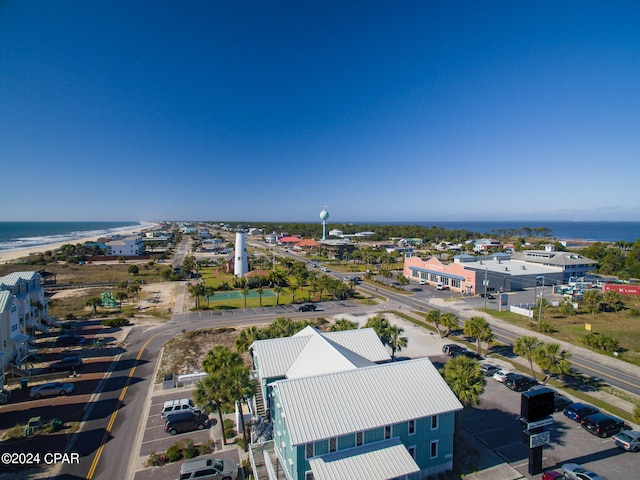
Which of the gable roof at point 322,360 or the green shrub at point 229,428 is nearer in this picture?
the gable roof at point 322,360

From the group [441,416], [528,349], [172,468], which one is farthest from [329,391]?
[528,349]

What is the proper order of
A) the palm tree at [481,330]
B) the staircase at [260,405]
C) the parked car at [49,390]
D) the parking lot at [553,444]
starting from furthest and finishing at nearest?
the palm tree at [481,330], the parked car at [49,390], the staircase at [260,405], the parking lot at [553,444]

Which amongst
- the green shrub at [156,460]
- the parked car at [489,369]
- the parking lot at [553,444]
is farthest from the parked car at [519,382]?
the green shrub at [156,460]

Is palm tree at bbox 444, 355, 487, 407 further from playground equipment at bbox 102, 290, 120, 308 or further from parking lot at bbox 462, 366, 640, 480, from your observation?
playground equipment at bbox 102, 290, 120, 308

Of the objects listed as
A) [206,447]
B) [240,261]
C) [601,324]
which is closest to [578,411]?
[206,447]

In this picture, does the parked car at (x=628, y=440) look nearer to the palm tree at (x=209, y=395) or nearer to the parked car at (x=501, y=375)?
the parked car at (x=501, y=375)

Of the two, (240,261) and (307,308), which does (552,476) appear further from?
(240,261)

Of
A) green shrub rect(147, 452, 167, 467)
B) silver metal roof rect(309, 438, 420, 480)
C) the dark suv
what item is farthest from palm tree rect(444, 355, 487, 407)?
green shrub rect(147, 452, 167, 467)

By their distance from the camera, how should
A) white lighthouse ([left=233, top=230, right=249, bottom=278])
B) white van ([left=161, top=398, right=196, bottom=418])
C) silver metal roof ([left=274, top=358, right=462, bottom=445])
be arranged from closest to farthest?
silver metal roof ([left=274, top=358, right=462, bottom=445])
white van ([left=161, top=398, right=196, bottom=418])
white lighthouse ([left=233, top=230, right=249, bottom=278])
